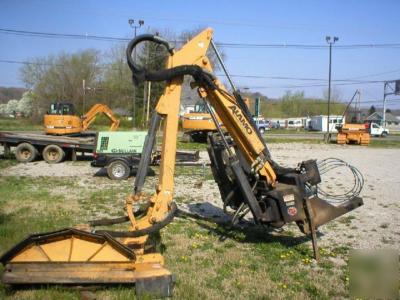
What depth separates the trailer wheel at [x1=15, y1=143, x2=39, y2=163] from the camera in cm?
1847

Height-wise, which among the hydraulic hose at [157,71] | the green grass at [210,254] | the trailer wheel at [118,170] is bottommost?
the green grass at [210,254]

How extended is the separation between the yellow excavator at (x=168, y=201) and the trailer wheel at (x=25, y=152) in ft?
42.9

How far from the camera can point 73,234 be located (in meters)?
5.09

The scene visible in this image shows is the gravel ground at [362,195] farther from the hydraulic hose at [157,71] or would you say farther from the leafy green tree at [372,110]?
the leafy green tree at [372,110]

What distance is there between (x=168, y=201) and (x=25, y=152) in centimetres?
1451

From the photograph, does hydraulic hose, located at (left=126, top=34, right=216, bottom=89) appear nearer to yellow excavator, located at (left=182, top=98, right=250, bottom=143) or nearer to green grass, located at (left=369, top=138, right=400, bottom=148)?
yellow excavator, located at (left=182, top=98, right=250, bottom=143)

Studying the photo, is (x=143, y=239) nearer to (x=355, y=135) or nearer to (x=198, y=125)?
(x=198, y=125)

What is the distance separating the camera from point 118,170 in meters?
14.4

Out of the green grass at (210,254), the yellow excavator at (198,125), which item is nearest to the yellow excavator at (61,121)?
the yellow excavator at (198,125)

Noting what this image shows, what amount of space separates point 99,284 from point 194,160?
12078 millimetres

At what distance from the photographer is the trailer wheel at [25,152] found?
18.5m

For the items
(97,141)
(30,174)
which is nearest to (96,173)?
(97,141)

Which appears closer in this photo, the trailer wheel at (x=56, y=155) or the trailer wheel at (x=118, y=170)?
the trailer wheel at (x=118, y=170)

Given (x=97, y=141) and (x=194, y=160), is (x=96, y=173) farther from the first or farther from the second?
(x=194, y=160)
